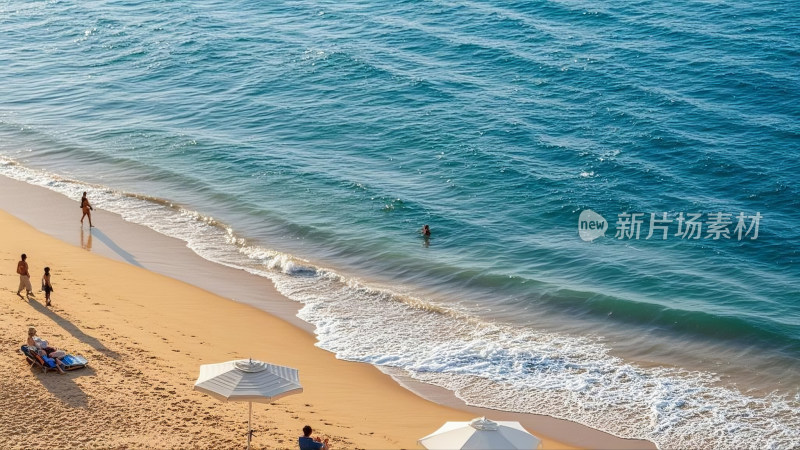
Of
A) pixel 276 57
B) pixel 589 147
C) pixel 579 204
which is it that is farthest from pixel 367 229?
pixel 276 57

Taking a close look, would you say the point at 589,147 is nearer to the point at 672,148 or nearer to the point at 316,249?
the point at 672,148

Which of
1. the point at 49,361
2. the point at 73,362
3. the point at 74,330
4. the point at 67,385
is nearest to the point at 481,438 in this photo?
the point at 67,385

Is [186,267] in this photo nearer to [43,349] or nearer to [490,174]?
[43,349]

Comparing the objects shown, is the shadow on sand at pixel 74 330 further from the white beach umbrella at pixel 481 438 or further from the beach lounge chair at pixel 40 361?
the white beach umbrella at pixel 481 438

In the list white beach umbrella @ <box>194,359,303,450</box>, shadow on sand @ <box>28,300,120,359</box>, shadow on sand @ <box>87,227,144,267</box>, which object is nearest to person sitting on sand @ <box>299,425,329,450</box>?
white beach umbrella @ <box>194,359,303,450</box>

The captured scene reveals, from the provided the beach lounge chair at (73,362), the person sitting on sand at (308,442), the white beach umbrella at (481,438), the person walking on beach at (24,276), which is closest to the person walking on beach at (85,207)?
the person walking on beach at (24,276)
